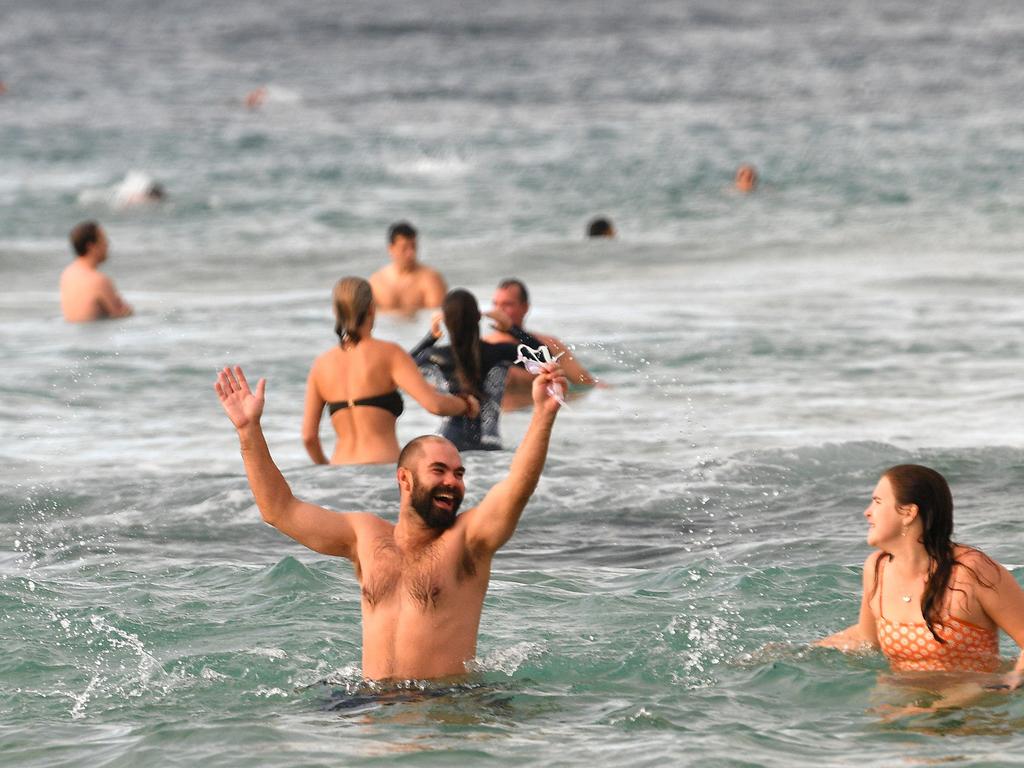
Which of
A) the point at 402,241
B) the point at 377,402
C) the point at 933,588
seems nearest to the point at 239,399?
the point at 933,588

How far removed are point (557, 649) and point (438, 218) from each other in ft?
64.1

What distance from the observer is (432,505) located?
19.2 feet

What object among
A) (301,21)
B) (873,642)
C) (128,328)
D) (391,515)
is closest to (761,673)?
(873,642)

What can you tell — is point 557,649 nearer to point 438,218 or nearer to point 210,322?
point 210,322

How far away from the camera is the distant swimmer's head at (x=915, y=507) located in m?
6.05

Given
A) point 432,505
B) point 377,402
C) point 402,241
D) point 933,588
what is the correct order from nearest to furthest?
point 432,505 < point 933,588 < point 377,402 < point 402,241

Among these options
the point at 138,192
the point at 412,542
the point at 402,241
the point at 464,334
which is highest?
the point at 138,192

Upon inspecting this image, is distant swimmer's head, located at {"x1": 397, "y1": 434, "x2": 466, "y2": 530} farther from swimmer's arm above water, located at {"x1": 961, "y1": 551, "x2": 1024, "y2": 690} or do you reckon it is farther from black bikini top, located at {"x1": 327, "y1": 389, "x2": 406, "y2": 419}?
black bikini top, located at {"x1": 327, "y1": 389, "x2": 406, "y2": 419}

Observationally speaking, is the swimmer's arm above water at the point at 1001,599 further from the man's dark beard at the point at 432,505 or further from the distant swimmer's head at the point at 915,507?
the man's dark beard at the point at 432,505

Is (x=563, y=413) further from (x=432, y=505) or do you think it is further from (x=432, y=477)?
(x=432, y=477)

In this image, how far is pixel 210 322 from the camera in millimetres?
17719

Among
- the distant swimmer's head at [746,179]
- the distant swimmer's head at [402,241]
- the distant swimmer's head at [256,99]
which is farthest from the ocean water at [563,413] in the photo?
the distant swimmer's head at [402,241]

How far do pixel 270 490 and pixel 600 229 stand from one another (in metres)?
17.3

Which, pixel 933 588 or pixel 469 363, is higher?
pixel 469 363
